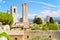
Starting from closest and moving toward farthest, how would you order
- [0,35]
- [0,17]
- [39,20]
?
1. [0,35]
2. [0,17]
3. [39,20]

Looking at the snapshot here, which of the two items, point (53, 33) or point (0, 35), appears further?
point (53, 33)

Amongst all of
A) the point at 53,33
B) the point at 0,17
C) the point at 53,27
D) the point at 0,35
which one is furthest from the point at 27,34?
the point at 0,35

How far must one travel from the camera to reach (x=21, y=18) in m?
53.3

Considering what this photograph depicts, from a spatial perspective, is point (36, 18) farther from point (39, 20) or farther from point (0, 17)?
point (0, 17)

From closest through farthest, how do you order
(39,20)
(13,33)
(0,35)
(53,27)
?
(0,35)
(13,33)
(53,27)
(39,20)

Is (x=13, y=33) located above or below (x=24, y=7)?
below

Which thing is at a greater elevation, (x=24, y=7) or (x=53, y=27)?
(x=24, y=7)

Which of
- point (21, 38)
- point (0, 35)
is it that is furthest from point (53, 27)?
point (0, 35)

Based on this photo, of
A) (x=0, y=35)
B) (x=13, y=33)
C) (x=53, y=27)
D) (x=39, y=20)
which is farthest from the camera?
(x=39, y=20)

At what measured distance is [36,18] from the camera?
174 ft

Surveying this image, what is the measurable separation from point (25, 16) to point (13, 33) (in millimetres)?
26054

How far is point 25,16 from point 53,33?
25417 millimetres

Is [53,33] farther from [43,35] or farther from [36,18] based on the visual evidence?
[36,18]

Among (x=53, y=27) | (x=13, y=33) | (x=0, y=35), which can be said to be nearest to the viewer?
(x=0, y=35)
